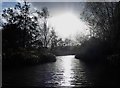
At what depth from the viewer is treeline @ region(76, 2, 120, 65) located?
544 inches

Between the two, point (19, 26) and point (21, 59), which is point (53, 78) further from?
point (19, 26)

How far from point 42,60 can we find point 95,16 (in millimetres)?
5211

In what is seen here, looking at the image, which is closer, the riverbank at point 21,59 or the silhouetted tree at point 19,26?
the riverbank at point 21,59

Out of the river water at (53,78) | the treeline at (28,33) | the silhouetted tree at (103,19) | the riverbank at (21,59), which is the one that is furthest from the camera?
the treeline at (28,33)

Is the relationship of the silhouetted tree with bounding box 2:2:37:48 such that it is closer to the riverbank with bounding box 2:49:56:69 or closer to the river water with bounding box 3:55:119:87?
the riverbank with bounding box 2:49:56:69

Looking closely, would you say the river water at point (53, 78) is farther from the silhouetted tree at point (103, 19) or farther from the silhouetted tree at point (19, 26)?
the silhouetted tree at point (19, 26)

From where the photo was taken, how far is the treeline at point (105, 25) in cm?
1382

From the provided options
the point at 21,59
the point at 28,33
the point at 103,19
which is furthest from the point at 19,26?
the point at 103,19

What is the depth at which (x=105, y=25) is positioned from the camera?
47.3ft

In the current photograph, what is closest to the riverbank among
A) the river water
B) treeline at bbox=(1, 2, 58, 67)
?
treeline at bbox=(1, 2, 58, 67)

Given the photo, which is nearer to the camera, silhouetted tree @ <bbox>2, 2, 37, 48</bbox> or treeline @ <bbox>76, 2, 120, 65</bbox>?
treeline @ <bbox>76, 2, 120, 65</bbox>

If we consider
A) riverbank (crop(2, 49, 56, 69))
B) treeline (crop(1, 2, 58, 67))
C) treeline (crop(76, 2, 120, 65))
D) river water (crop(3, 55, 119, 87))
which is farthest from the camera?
treeline (crop(1, 2, 58, 67))

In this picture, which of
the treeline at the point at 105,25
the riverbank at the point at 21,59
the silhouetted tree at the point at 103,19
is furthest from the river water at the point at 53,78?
the silhouetted tree at the point at 103,19

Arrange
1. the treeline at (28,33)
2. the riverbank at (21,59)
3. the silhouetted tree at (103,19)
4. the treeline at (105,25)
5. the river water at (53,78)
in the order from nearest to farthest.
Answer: the river water at (53,78) < the riverbank at (21,59) < the treeline at (105,25) < the silhouetted tree at (103,19) < the treeline at (28,33)
